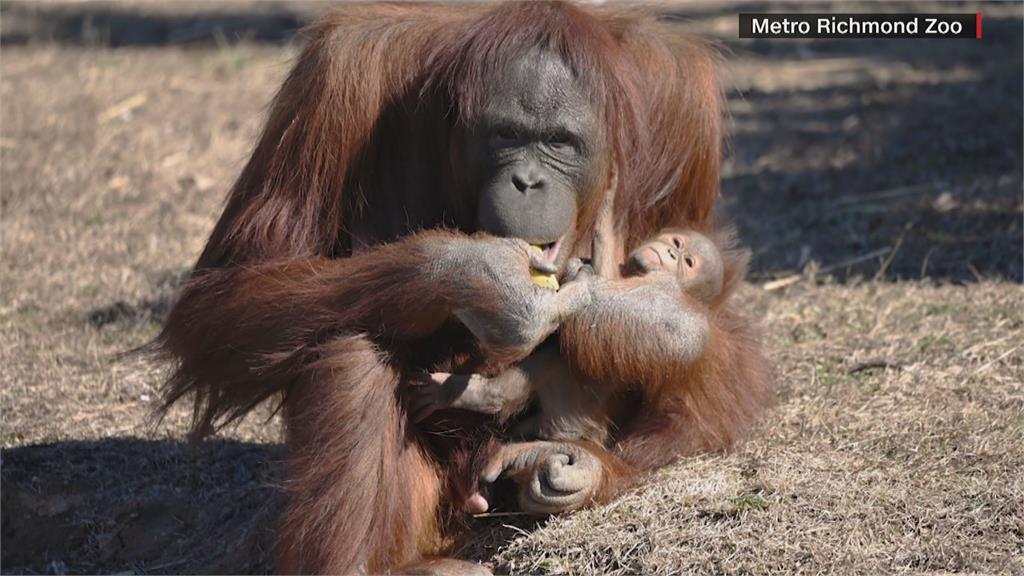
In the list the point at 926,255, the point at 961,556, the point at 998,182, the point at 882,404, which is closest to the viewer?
the point at 961,556

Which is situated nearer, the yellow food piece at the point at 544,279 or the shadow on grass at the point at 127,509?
the yellow food piece at the point at 544,279

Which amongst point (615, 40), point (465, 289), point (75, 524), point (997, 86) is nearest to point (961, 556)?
point (465, 289)

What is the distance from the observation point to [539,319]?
3529 millimetres

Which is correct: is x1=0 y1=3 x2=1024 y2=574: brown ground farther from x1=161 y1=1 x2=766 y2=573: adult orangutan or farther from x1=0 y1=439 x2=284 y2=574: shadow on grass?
x1=161 y1=1 x2=766 y2=573: adult orangutan

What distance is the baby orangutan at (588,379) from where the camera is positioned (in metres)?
3.72

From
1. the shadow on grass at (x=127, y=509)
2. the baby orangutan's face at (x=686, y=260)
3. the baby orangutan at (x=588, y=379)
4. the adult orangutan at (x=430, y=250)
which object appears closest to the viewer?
the adult orangutan at (x=430, y=250)

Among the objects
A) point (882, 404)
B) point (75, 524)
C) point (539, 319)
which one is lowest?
point (75, 524)

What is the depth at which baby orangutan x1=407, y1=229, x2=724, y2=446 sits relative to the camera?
3.72 m

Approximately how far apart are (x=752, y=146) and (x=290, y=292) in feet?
17.2

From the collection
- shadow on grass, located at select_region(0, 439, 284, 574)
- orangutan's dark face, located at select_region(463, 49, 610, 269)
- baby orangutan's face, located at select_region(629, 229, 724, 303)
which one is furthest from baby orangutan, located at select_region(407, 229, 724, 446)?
shadow on grass, located at select_region(0, 439, 284, 574)

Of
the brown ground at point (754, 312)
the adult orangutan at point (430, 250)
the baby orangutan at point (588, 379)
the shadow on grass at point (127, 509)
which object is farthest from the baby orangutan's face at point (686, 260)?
the shadow on grass at point (127, 509)

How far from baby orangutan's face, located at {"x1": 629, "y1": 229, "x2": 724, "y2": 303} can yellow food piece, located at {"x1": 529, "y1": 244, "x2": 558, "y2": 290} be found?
0.34m

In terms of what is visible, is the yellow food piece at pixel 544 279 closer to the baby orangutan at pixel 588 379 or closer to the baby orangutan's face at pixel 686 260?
the baby orangutan at pixel 588 379

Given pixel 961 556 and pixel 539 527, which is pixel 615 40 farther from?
pixel 961 556
